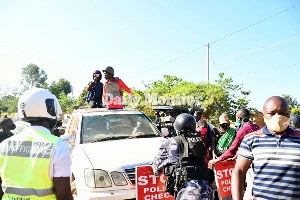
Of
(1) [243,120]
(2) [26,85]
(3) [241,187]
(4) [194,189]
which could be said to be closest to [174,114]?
(1) [243,120]

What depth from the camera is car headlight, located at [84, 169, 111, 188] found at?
3.94 meters

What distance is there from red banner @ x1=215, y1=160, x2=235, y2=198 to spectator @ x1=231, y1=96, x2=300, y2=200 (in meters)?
2.15

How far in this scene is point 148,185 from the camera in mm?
3975

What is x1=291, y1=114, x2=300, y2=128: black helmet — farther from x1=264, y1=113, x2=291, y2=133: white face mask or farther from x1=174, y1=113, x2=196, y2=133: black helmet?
x1=264, y1=113, x2=291, y2=133: white face mask

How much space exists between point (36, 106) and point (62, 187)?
0.60 m

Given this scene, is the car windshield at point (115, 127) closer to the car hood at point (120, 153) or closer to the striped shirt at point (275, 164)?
the car hood at point (120, 153)

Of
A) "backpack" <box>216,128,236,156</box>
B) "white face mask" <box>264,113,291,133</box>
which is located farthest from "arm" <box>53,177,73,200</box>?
"backpack" <box>216,128,236,156</box>

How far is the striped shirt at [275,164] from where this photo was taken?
234cm

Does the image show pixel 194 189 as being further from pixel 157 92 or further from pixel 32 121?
pixel 157 92

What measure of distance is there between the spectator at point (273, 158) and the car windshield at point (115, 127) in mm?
2894

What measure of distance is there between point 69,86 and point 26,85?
24818 mm

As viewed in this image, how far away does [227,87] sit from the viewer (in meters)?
27.0

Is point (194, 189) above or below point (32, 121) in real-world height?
below

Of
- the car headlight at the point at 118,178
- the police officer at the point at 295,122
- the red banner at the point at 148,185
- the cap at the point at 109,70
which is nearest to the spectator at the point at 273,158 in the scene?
the red banner at the point at 148,185
